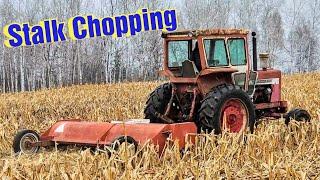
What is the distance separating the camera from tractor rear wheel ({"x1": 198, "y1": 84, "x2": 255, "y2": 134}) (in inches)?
299

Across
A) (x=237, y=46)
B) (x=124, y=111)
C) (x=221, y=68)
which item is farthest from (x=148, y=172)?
(x=124, y=111)

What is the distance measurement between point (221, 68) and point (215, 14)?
44061mm

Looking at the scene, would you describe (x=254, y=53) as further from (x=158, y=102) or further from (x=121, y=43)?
(x=121, y=43)

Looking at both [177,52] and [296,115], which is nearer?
[177,52]

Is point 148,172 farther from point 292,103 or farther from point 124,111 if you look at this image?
point 292,103

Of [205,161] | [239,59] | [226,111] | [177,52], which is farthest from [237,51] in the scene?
[205,161]

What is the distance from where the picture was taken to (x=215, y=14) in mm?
51344

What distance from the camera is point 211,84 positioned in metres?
8.17

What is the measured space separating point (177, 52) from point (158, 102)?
0.95 meters

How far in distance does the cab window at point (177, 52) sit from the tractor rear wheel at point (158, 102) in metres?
0.42

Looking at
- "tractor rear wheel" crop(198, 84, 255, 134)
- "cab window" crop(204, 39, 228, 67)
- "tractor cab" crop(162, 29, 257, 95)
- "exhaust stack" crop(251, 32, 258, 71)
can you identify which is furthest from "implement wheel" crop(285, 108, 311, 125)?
"cab window" crop(204, 39, 228, 67)

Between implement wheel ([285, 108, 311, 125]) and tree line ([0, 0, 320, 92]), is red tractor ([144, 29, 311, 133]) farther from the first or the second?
tree line ([0, 0, 320, 92])

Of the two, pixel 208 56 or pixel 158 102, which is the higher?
pixel 208 56

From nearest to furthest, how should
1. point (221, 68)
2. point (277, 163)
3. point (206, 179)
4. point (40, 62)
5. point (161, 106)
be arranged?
1. point (206, 179)
2. point (277, 163)
3. point (221, 68)
4. point (161, 106)
5. point (40, 62)
